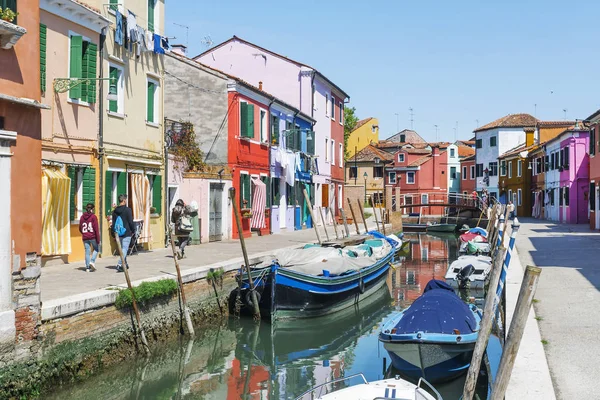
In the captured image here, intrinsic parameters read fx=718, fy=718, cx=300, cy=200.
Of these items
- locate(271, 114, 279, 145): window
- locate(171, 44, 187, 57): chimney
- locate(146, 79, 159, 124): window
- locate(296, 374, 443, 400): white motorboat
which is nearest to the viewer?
locate(296, 374, 443, 400): white motorboat

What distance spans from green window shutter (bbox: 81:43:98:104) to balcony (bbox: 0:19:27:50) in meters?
7.72

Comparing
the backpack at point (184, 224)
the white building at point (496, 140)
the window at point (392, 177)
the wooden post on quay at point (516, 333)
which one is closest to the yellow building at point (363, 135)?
the window at point (392, 177)

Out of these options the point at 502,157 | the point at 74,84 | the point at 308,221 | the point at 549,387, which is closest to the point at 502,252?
the point at 549,387

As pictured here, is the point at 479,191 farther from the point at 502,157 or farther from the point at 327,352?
the point at 327,352

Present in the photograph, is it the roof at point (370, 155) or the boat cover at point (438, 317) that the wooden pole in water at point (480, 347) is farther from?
the roof at point (370, 155)

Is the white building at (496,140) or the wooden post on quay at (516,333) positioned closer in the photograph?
the wooden post on quay at (516,333)

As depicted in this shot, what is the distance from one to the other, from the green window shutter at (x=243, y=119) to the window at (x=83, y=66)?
9491 mm

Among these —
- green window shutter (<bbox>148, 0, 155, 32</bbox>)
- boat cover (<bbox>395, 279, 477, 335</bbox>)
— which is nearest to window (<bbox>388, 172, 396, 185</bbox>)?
green window shutter (<bbox>148, 0, 155, 32</bbox>)

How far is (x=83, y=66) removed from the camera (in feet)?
55.4

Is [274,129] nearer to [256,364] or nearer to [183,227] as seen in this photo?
[183,227]

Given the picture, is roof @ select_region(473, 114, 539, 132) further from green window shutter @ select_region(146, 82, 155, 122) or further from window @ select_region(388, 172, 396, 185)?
A: green window shutter @ select_region(146, 82, 155, 122)

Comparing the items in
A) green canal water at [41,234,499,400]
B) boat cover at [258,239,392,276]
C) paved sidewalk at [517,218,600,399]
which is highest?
boat cover at [258,239,392,276]

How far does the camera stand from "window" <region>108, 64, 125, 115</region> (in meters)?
18.2

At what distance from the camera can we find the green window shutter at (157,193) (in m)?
20.7
